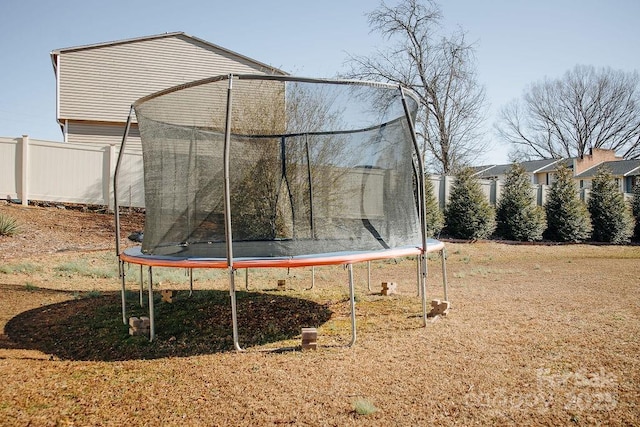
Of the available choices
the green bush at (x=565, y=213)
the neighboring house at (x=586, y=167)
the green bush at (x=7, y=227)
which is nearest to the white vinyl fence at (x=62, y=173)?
the green bush at (x=7, y=227)

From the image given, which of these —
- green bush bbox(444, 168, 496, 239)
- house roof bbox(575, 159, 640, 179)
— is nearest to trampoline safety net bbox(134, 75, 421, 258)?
green bush bbox(444, 168, 496, 239)

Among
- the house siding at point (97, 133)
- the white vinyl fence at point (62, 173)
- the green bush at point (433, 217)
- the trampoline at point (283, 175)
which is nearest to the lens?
the trampoline at point (283, 175)

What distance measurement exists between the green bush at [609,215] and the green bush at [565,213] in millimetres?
678

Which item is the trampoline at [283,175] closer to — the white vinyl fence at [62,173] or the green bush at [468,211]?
the white vinyl fence at [62,173]

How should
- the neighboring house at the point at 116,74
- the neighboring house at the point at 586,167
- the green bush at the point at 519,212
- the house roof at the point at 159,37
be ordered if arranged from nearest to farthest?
the green bush at the point at 519,212
the house roof at the point at 159,37
the neighboring house at the point at 116,74
the neighboring house at the point at 586,167

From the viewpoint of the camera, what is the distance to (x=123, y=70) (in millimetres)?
14469

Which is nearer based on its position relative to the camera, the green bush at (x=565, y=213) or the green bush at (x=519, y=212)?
the green bush at (x=519, y=212)

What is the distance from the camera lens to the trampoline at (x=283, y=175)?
11.6 feet

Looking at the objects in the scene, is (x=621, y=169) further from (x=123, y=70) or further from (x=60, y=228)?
(x=60, y=228)

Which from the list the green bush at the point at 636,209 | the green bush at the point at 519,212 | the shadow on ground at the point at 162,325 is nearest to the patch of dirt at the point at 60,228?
the shadow on ground at the point at 162,325

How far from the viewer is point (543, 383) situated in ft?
8.29

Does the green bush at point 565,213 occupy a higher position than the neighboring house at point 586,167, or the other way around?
the neighboring house at point 586,167

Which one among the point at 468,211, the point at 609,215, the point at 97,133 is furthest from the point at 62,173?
the point at 609,215

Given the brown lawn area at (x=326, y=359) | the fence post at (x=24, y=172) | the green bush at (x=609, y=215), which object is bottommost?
the brown lawn area at (x=326, y=359)
